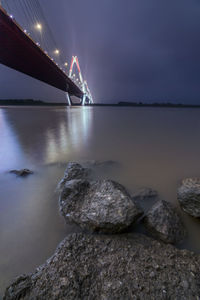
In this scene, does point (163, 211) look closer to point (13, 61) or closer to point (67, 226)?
point (67, 226)

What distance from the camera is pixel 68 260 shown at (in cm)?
82

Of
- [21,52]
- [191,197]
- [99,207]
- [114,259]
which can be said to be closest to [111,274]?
[114,259]

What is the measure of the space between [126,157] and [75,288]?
2.56 metres

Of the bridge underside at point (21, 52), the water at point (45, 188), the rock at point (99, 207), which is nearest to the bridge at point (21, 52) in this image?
the bridge underside at point (21, 52)

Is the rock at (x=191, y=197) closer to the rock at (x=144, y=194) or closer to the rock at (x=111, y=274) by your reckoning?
the rock at (x=144, y=194)

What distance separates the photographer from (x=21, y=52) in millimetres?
14641

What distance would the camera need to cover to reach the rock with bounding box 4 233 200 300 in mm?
682

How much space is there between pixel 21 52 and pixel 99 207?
18729 mm

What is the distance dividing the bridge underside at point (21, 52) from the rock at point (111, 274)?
13.5 m

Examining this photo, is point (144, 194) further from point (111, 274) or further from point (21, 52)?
point (21, 52)

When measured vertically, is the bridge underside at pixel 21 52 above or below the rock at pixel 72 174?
above

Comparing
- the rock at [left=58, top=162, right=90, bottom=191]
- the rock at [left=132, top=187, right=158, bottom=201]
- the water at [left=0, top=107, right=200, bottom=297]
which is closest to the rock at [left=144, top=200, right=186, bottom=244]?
the water at [left=0, top=107, right=200, bottom=297]

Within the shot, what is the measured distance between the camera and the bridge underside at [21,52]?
34.3ft

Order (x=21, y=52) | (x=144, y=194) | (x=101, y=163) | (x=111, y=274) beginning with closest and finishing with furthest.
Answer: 1. (x=111, y=274)
2. (x=144, y=194)
3. (x=101, y=163)
4. (x=21, y=52)
